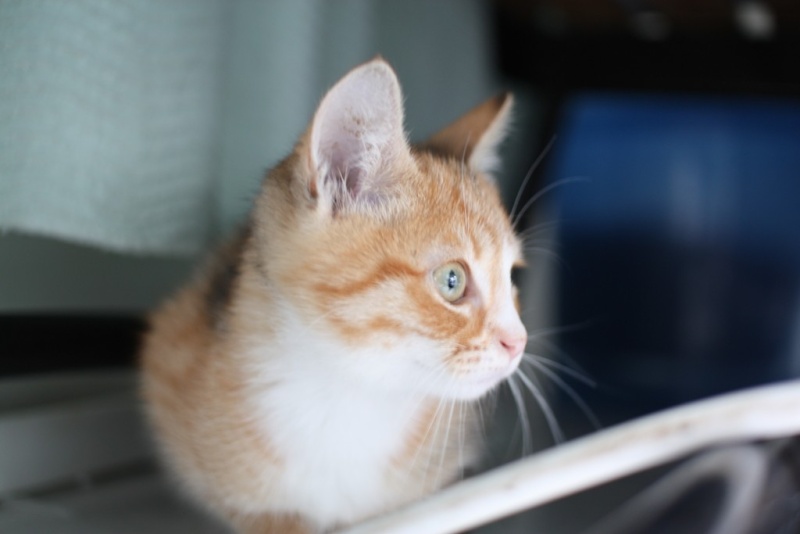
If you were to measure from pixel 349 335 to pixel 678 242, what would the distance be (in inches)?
47.7

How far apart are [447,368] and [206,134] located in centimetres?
65

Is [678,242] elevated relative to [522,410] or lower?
elevated

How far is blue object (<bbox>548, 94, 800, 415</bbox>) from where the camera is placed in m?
1.83

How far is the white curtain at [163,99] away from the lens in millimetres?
1008

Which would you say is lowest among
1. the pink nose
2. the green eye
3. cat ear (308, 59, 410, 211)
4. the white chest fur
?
the white chest fur

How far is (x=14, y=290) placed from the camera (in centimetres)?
126

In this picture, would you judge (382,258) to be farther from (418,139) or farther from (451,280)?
(418,139)

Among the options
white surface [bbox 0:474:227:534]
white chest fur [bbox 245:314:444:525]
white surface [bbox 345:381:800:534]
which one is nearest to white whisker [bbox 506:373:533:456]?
white chest fur [bbox 245:314:444:525]

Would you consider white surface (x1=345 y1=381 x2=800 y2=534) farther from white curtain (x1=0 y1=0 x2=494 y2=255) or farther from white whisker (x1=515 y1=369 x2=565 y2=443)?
white curtain (x1=0 y1=0 x2=494 y2=255)

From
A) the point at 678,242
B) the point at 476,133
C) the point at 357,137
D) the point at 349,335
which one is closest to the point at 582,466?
the point at 349,335

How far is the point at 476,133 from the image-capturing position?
46.7 inches

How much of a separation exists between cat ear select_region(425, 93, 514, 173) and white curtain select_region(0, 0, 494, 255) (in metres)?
0.27

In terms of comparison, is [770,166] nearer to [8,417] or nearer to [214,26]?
[214,26]

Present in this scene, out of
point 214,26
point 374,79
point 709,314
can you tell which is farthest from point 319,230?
point 709,314
